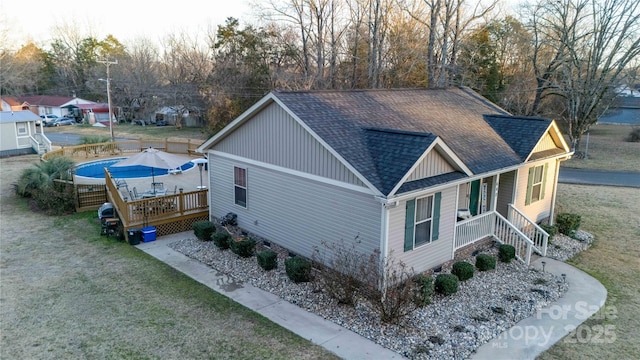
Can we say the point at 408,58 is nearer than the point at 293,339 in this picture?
No

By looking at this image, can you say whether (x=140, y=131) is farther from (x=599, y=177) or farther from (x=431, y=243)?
(x=431, y=243)

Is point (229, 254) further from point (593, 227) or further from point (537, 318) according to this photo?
point (593, 227)

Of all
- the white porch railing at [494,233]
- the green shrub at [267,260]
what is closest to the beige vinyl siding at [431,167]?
the white porch railing at [494,233]

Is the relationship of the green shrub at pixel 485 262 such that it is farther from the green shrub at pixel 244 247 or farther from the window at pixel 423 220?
the green shrub at pixel 244 247

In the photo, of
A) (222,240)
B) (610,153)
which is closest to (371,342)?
(222,240)

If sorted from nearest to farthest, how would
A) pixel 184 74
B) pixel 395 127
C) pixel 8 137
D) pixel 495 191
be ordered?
pixel 395 127 → pixel 495 191 → pixel 8 137 → pixel 184 74

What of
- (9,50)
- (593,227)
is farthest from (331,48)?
(9,50)
